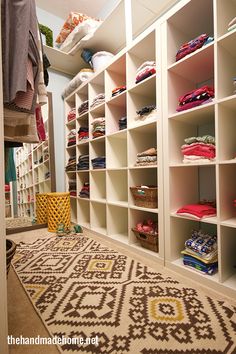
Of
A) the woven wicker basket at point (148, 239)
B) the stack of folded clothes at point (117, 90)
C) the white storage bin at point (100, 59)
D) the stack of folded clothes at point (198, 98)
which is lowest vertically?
the woven wicker basket at point (148, 239)

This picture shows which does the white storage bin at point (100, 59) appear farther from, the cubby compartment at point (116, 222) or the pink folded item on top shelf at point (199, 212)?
the pink folded item on top shelf at point (199, 212)

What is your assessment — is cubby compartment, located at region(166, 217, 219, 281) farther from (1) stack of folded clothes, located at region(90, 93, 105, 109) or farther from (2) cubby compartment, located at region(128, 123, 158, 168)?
(1) stack of folded clothes, located at region(90, 93, 105, 109)

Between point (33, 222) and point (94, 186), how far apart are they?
89cm

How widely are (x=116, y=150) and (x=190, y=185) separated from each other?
81 centimetres

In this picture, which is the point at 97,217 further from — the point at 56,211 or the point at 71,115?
the point at 71,115

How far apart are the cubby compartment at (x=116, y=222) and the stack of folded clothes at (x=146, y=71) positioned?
112 cm

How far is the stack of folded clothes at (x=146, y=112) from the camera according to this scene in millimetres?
Answer: 1518

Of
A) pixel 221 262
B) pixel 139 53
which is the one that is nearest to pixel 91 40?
pixel 139 53

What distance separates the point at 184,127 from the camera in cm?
144

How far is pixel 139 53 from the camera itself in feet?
5.41

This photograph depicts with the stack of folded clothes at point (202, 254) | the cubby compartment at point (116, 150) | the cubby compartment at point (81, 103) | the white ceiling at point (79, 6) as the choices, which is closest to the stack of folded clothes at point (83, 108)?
the cubby compartment at point (81, 103)

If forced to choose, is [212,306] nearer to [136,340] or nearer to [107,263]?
[136,340]

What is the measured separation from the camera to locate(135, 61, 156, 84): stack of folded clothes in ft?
4.80

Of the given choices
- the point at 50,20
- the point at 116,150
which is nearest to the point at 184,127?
the point at 116,150
